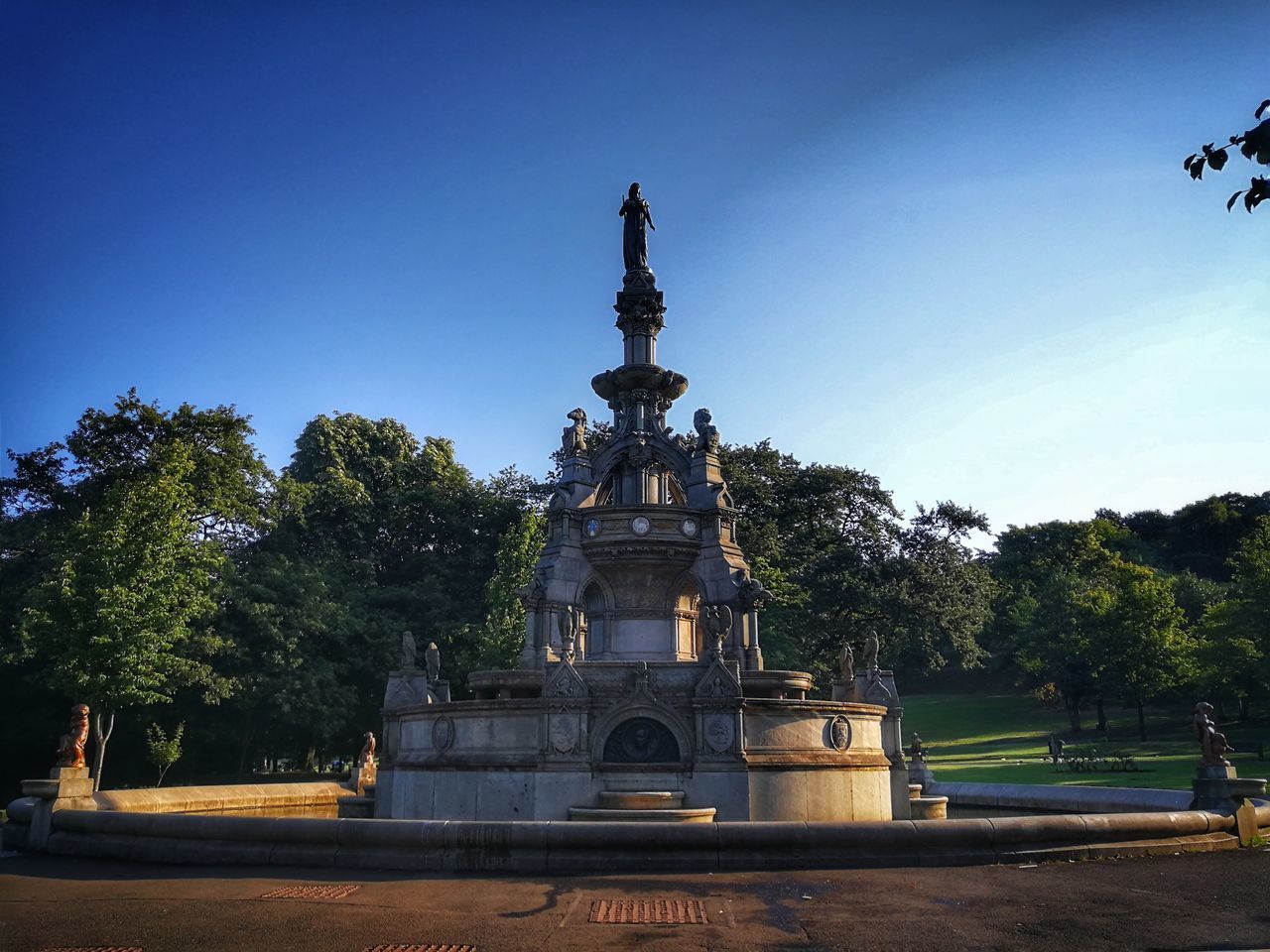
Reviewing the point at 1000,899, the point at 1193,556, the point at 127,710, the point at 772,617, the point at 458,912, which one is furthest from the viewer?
the point at 1193,556

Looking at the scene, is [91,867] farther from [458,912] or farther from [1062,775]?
[1062,775]

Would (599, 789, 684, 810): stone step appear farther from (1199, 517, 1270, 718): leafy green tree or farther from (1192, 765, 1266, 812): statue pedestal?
(1199, 517, 1270, 718): leafy green tree

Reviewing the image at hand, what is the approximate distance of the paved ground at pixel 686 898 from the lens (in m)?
10.0

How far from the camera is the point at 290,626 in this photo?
44500 mm

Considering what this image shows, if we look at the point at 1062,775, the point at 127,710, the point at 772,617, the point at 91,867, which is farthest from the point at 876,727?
the point at 127,710

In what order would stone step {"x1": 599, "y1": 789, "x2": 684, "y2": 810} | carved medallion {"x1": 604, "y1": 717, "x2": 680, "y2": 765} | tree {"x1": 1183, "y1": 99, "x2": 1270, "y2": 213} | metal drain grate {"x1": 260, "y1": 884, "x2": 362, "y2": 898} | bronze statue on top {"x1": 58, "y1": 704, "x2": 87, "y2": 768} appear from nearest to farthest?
1. tree {"x1": 1183, "y1": 99, "x2": 1270, "y2": 213}
2. metal drain grate {"x1": 260, "y1": 884, "x2": 362, "y2": 898}
3. stone step {"x1": 599, "y1": 789, "x2": 684, "y2": 810}
4. bronze statue on top {"x1": 58, "y1": 704, "x2": 87, "y2": 768}
5. carved medallion {"x1": 604, "y1": 717, "x2": 680, "y2": 765}

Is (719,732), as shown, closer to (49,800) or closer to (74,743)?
(49,800)

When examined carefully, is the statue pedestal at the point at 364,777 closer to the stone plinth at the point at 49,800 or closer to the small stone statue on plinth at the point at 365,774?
the small stone statue on plinth at the point at 365,774

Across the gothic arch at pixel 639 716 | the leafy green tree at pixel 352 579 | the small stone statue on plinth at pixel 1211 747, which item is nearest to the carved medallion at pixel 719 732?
the gothic arch at pixel 639 716

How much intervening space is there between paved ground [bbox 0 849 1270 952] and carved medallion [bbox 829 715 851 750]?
6531 mm

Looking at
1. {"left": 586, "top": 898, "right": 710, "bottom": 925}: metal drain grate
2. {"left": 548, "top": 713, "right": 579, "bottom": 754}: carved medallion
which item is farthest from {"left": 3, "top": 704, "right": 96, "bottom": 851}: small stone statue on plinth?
{"left": 586, "top": 898, "right": 710, "bottom": 925}: metal drain grate

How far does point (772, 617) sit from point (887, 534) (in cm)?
1160

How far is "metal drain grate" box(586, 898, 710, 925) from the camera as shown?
10.9m

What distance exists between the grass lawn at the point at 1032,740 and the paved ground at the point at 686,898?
21068mm
